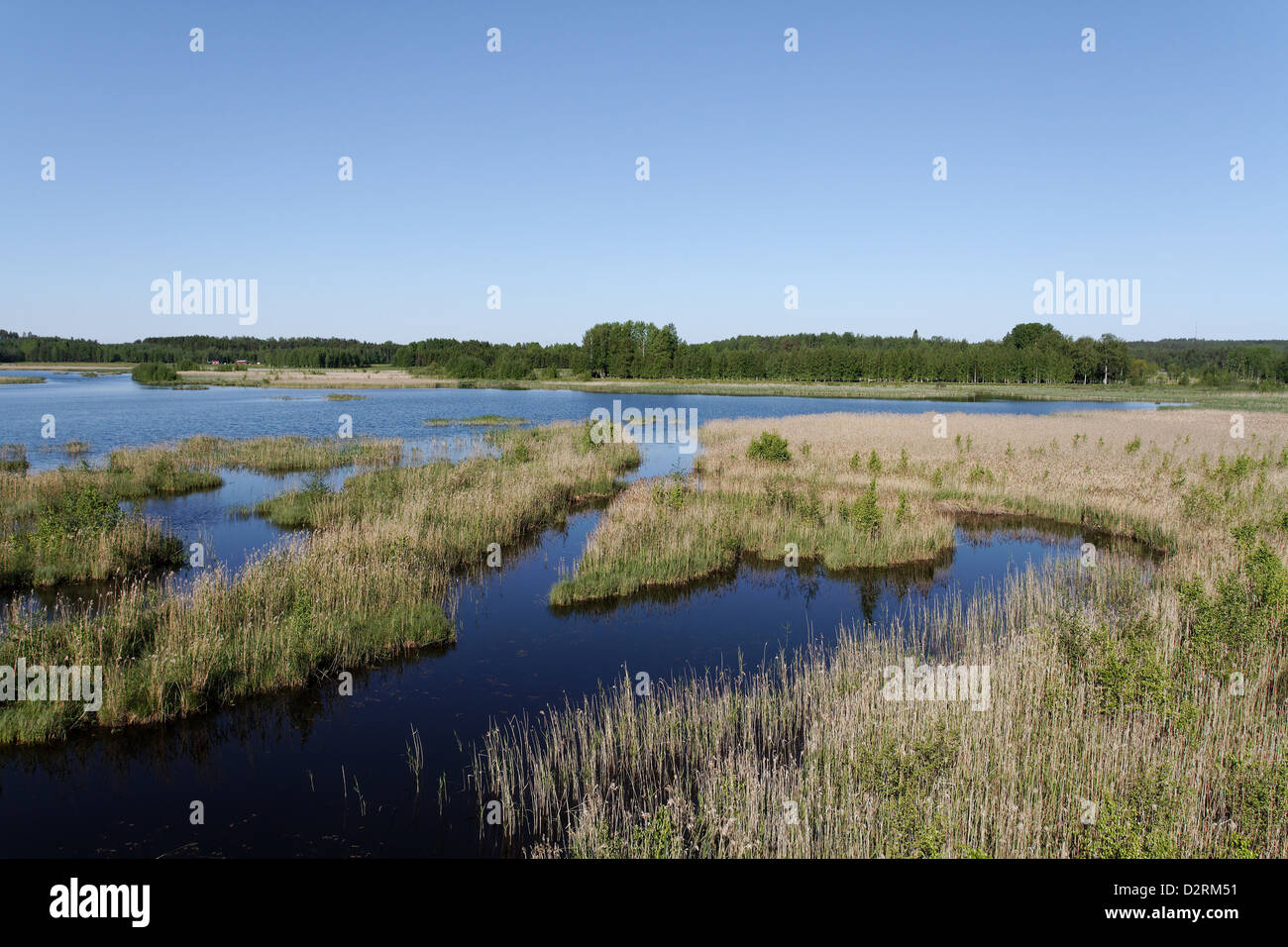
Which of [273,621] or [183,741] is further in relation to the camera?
[273,621]

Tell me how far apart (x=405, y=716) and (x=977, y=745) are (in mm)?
8282

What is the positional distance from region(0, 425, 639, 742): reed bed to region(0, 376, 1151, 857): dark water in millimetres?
392

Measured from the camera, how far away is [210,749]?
9.74m

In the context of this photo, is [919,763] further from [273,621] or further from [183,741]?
[273,621]

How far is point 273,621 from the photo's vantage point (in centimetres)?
1231

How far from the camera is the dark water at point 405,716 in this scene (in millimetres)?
7902

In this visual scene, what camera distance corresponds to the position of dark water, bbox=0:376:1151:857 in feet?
25.9

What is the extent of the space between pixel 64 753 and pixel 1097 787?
13.1m

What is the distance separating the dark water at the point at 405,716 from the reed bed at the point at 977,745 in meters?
0.90

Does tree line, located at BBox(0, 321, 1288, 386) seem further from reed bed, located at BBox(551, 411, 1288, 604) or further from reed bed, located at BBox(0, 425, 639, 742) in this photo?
reed bed, located at BBox(0, 425, 639, 742)

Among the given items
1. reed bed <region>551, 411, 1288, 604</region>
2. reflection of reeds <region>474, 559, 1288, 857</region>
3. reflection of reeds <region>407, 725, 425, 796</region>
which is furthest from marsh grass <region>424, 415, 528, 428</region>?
reflection of reeds <region>474, 559, 1288, 857</region>

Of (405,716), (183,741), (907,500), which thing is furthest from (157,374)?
(405,716)
